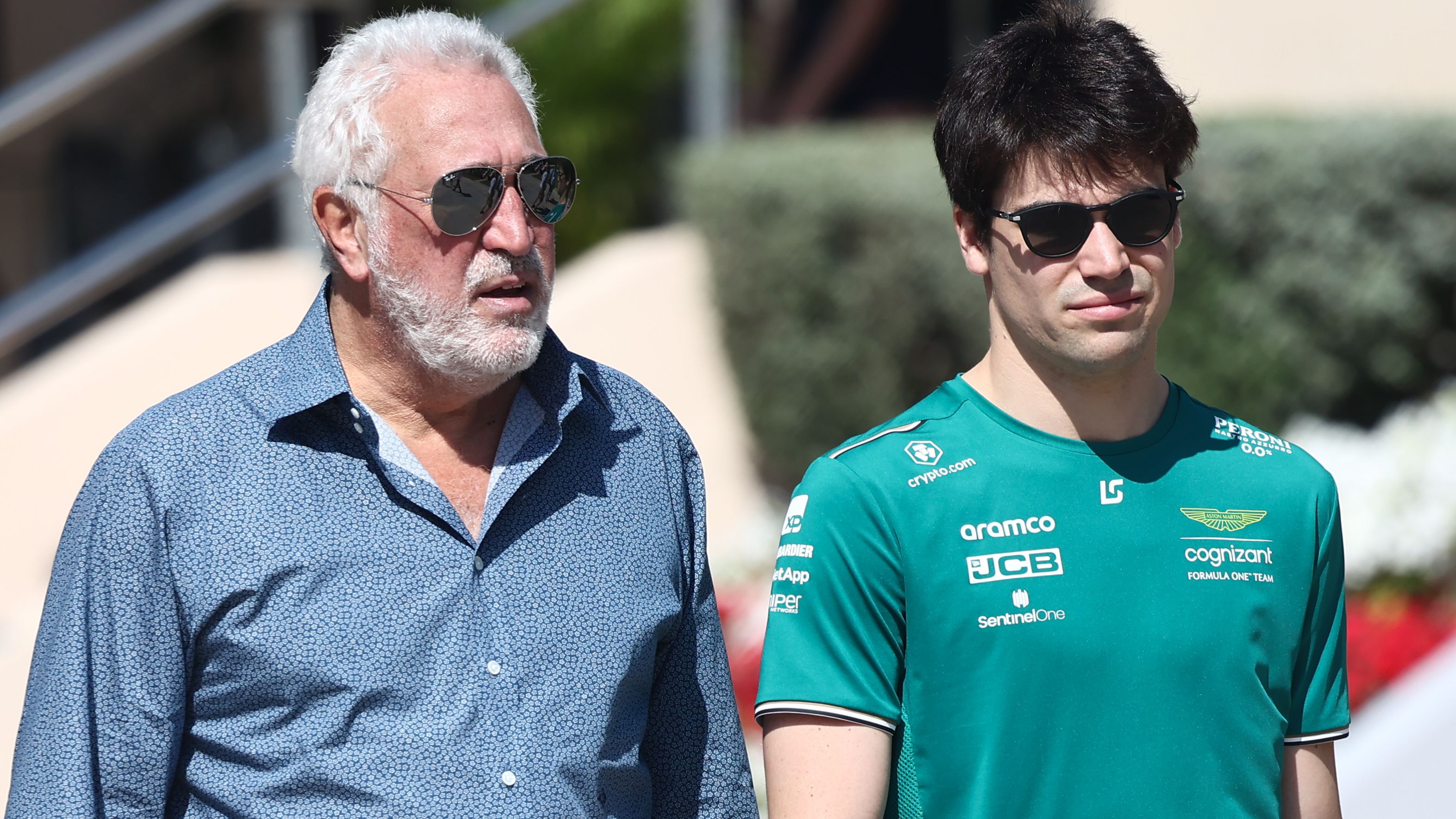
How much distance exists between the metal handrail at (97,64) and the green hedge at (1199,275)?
108 inches

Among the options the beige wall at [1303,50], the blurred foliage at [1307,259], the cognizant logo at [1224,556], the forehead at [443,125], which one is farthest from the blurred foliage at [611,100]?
the cognizant logo at [1224,556]

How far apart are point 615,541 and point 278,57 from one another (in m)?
6.22

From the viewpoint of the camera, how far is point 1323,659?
257 centimetres

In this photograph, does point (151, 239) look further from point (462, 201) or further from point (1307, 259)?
point (462, 201)

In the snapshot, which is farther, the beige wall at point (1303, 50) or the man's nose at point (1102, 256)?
the beige wall at point (1303, 50)

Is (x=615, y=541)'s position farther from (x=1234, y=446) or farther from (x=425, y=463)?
(x=1234, y=446)

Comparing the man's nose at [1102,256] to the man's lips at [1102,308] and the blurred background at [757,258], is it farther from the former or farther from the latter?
the blurred background at [757,258]

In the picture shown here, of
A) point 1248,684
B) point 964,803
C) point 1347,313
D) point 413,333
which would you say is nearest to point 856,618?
point 964,803

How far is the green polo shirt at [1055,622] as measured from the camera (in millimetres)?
2396

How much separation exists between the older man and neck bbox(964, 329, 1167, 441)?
2.09 ft

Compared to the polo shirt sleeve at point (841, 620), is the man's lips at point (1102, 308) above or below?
above

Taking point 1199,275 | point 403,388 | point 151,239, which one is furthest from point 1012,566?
point 151,239

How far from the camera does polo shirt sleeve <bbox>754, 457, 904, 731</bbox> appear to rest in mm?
2416

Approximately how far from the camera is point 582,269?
8.95 metres
